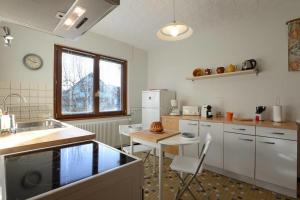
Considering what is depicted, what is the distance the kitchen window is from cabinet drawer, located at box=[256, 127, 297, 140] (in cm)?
287

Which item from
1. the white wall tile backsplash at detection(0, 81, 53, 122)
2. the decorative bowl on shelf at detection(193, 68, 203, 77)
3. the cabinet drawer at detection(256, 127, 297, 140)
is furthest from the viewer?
the decorative bowl on shelf at detection(193, 68, 203, 77)

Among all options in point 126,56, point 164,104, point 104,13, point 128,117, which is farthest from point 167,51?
point 104,13

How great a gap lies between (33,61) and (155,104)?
240 cm

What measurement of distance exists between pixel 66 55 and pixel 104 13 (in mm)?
2650

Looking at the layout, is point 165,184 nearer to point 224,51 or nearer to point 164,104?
point 164,104

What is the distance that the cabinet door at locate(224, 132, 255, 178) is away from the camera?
243cm

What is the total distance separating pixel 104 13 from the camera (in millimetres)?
1012

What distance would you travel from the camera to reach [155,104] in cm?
382

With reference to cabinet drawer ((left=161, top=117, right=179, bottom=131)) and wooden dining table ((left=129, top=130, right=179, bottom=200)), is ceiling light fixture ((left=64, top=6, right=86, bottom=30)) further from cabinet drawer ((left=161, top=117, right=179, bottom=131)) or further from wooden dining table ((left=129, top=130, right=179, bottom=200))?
cabinet drawer ((left=161, top=117, right=179, bottom=131))

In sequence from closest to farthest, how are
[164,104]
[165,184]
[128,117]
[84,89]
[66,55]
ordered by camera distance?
→ [165,184] → [66,55] → [84,89] → [164,104] → [128,117]

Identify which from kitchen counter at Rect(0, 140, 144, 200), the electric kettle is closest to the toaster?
the electric kettle

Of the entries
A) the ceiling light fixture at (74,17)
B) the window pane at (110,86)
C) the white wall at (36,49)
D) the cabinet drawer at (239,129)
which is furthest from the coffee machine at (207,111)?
the ceiling light fixture at (74,17)

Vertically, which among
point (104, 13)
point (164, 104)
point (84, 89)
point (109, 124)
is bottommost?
point (109, 124)

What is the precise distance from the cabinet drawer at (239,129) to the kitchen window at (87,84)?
7.95 feet
